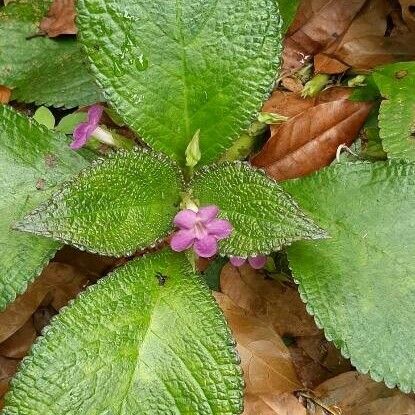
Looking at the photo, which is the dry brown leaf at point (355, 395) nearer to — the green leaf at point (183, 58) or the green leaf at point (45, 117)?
the green leaf at point (183, 58)

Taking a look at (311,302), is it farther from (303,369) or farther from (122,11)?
(122,11)

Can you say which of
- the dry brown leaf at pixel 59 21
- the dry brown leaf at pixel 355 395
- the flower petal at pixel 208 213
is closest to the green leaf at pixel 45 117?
the dry brown leaf at pixel 59 21

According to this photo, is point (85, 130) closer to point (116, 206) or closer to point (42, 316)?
point (116, 206)

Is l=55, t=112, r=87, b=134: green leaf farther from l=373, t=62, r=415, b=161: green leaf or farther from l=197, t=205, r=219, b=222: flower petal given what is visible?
l=373, t=62, r=415, b=161: green leaf

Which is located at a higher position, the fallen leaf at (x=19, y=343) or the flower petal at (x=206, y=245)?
the flower petal at (x=206, y=245)

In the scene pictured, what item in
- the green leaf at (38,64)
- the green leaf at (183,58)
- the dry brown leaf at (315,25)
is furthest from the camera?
the dry brown leaf at (315,25)

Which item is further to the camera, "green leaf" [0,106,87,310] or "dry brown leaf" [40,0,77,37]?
"dry brown leaf" [40,0,77,37]

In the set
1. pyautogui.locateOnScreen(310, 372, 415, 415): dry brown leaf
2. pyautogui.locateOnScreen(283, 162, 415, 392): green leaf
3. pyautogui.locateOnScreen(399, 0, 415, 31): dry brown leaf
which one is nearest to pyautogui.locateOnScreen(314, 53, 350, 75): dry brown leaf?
pyautogui.locateOnScreen(399, 0, 415, 31): dry brown leaf
